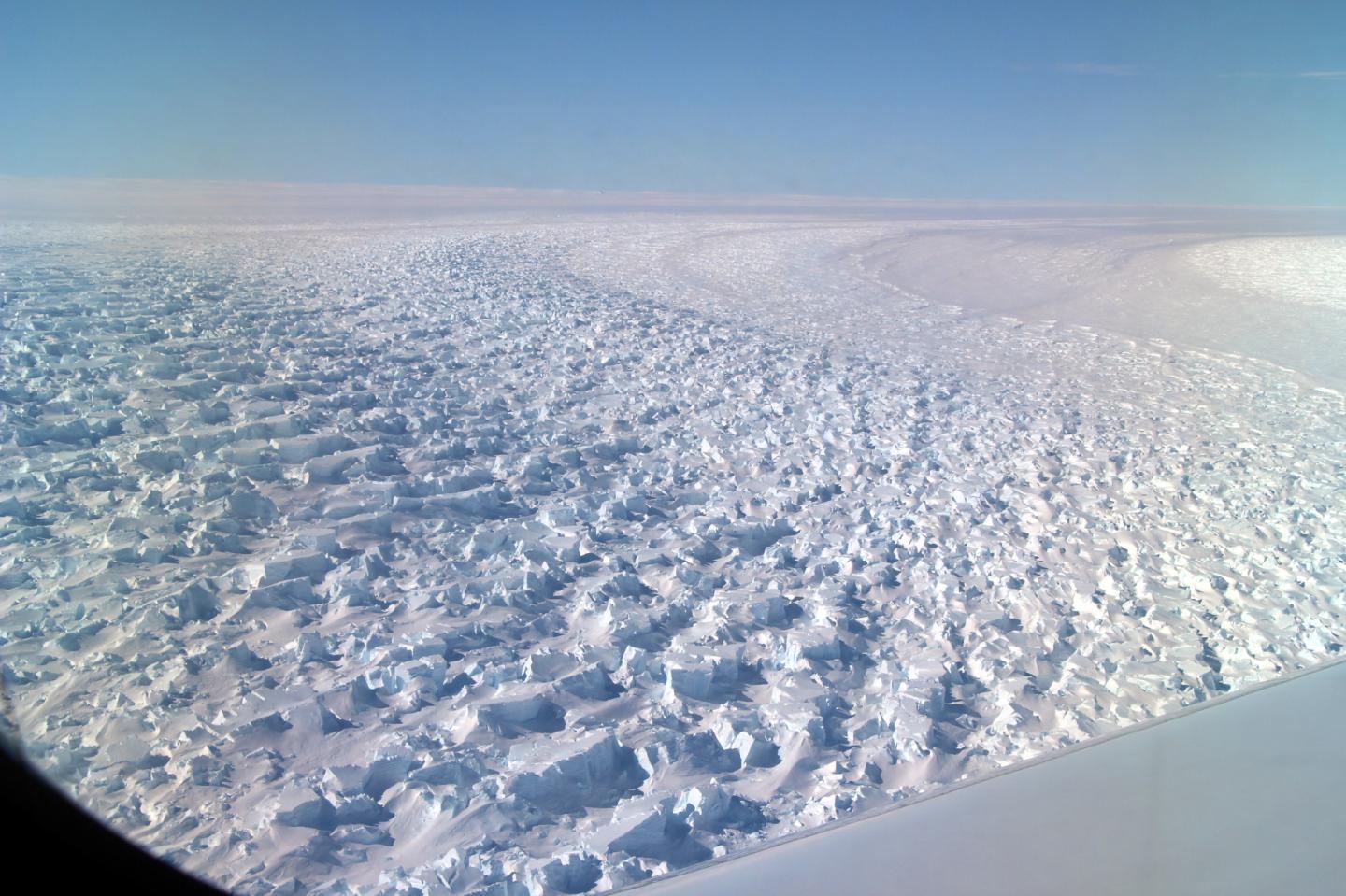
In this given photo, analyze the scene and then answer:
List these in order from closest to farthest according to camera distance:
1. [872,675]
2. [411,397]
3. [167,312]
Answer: [872,675] < [411,397] < [167,312]

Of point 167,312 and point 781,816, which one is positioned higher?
point 167,312

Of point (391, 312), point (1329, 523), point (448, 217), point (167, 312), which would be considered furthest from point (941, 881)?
point (448, 217)

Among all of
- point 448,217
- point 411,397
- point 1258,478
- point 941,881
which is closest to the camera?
point 941,881

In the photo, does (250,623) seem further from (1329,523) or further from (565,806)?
(1329,523)

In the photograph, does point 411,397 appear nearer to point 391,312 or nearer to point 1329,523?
point 391,312

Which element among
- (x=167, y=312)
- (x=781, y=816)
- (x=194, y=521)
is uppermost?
(x=167, y=312)

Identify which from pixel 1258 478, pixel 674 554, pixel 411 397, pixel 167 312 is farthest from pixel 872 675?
pixel 167 312

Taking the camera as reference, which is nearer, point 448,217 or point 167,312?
point 167,312
